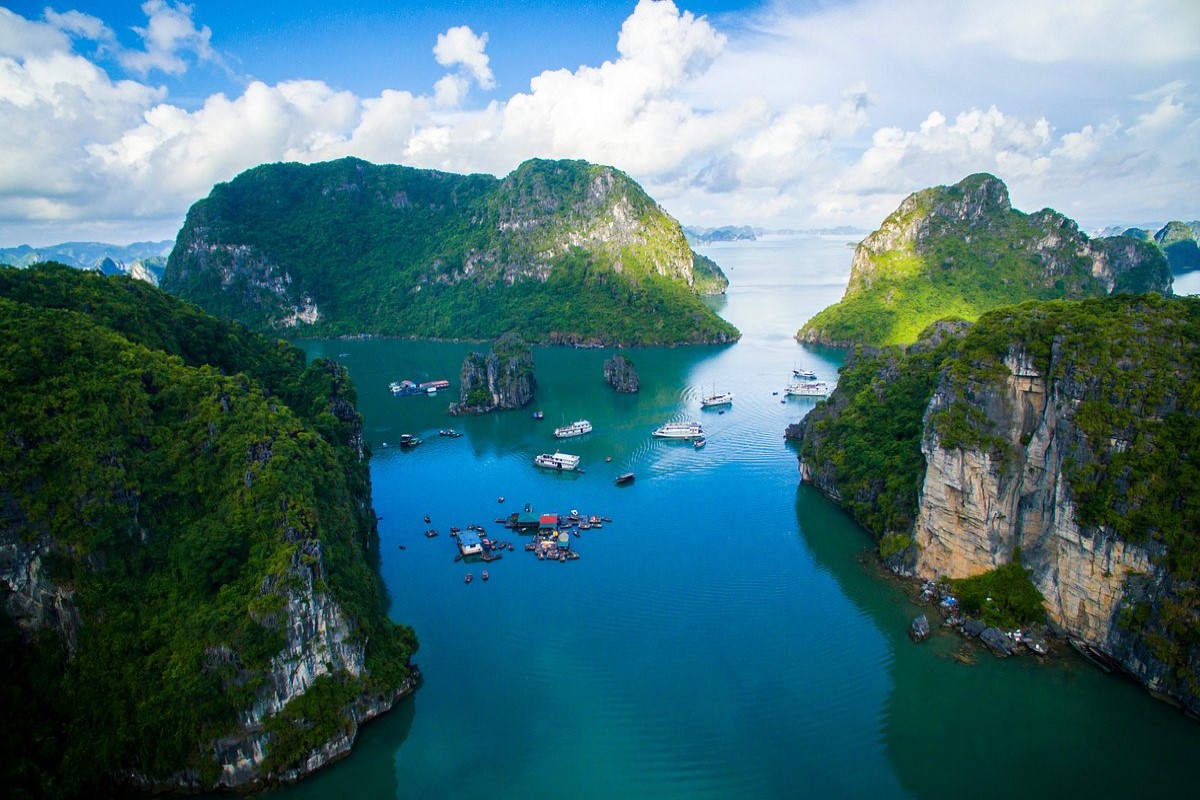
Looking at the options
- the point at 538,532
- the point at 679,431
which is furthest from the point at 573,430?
the point at 538,532

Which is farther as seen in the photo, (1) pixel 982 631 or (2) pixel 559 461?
(2) pixel 559 461

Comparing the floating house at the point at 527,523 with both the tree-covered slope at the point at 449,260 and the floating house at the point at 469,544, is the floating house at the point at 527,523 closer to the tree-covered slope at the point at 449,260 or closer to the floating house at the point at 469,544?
the floating house at the point at 469,544

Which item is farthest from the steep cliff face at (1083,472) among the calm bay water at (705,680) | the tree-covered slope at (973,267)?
the tree-covered slope at (973,267)

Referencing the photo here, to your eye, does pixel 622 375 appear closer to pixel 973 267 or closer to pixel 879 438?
pixel 879 438

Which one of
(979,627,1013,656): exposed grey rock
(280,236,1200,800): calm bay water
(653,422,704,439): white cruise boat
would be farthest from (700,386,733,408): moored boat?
(979,627,1013,656): exposed grey rock

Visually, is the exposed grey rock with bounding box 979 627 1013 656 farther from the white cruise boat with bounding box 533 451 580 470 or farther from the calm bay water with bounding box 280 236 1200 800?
the white cruise boat with bounding box 533 451 580 470

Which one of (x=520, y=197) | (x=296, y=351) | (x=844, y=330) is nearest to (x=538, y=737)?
(x=296, y=351)
